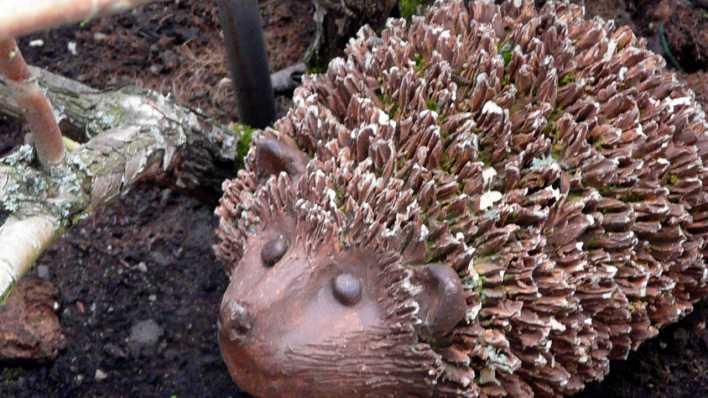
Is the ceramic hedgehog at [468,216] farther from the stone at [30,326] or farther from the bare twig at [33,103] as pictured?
the stone at [30,326]

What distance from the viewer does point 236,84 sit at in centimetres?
244

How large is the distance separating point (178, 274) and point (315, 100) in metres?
0.86

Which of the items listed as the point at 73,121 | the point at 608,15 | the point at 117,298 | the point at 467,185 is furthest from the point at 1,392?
the point at 608,15

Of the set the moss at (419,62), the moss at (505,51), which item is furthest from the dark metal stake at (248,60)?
the moss at (505,51)

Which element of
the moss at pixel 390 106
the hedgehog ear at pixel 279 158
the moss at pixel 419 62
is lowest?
the hedgehog ear at pixel 279 158

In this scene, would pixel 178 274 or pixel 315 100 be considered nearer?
pixel 315 100

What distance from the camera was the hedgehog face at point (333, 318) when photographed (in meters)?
1.44

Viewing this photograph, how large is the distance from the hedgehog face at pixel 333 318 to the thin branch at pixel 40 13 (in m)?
0.86

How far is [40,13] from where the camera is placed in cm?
63

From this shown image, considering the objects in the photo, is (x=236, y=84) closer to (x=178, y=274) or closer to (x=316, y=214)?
(x=178, y=274)

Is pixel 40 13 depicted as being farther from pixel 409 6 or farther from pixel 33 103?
pixel 409 6

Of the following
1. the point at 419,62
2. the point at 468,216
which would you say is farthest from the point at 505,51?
the point at 468,216

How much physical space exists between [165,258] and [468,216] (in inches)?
47.2

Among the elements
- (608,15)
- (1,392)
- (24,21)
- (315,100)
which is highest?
(24,21)
